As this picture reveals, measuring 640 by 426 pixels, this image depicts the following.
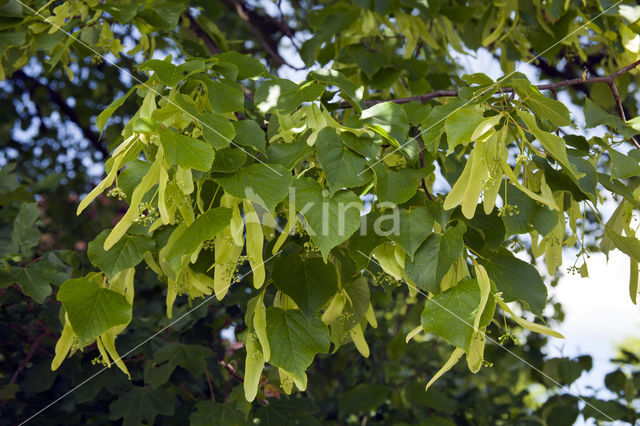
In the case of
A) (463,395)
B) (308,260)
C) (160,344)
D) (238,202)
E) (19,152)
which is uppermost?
(238,202)

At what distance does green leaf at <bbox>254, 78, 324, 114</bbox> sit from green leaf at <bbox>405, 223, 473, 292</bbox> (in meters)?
0.34

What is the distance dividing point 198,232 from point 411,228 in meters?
0.33

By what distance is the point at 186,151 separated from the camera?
85 centimetres

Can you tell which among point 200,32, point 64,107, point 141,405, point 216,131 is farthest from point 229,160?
point 64,107

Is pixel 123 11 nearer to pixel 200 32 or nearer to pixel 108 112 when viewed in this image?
pixel 108 112

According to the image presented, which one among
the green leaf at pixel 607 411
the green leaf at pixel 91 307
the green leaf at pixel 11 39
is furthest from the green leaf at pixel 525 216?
the green leaf at pixel 11 39

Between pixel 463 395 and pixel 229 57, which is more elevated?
pixel 229 57

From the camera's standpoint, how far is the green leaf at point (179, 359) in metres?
1.52

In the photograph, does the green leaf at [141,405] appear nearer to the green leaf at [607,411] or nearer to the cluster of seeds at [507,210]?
the cluster of seeds at [507,210]

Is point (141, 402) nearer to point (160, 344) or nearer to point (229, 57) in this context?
point (160, 344)

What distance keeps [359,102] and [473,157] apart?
323 millimetres

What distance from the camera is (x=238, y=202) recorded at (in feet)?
3.17

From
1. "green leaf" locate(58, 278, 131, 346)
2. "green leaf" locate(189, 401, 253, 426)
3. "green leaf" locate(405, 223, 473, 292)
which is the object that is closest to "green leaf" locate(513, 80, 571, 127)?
"green leaf" locate(405, 223, 473, 292)

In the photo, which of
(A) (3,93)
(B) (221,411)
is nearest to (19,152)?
(A) (3,93)
